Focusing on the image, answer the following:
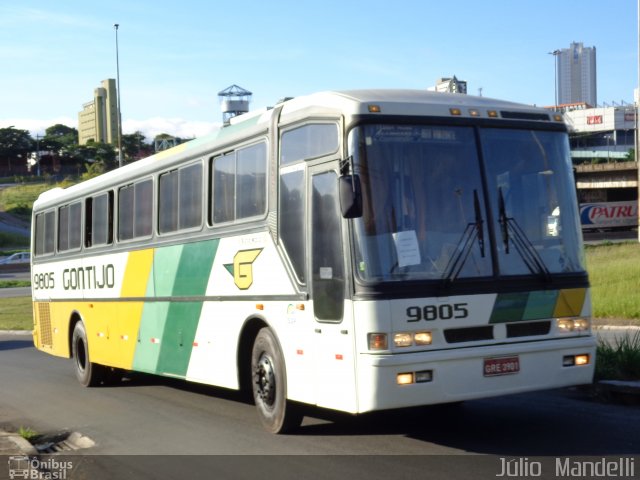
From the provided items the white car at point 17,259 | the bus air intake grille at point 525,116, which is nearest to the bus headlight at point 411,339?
the bus air intake grille at point 525,116

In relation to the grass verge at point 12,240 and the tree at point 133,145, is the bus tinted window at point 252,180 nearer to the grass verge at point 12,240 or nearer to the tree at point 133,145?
the grass verge at point 12,240

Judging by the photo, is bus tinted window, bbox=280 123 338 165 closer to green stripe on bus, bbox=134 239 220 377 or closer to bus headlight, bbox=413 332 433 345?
bus headlight, bbox=413 332 433 345

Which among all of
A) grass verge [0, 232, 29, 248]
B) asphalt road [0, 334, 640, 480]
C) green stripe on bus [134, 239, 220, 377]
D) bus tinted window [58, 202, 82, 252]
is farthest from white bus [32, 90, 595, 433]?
grass verge [0, 232, 29, 248]

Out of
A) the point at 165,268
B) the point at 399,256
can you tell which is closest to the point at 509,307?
the point at 399,256

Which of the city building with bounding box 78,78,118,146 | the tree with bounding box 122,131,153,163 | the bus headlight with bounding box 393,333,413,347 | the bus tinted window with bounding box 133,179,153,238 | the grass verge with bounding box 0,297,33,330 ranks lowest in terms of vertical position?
the grass verge with bounding box 0,297,33,330

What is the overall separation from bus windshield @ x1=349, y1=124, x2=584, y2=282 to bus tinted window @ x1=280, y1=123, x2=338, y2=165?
37 centimetres

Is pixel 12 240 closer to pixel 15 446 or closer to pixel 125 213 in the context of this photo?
pixel 125 213

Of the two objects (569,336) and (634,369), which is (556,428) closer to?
(569,336)

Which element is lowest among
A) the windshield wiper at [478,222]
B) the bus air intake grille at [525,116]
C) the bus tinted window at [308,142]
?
the windshield wiper at [478,222]

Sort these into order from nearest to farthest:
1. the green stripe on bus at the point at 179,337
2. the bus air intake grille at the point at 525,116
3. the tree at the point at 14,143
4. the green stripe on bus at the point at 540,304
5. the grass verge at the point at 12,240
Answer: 1. the green stripe on bus at the point at 540,304
2. the bus air intake grille at the point at 525,116
3. the green stripe on bus at the point at 179,337
4. the grass verge at the point at 12,240
5. the tree at the point at 14,143

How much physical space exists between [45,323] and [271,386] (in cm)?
1045

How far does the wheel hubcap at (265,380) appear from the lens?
A: 33.4 feet

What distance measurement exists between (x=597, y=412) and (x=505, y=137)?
3155 millimetres

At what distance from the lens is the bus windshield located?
28.2 ft
